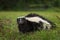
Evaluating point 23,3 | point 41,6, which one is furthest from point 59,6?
point 23,3

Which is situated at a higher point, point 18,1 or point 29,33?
point 29,33

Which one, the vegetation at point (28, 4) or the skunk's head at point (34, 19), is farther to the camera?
the vegetation at point (28, 4)

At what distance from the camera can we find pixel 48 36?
17.7 feet

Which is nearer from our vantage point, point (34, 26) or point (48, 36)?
point (48, 36)

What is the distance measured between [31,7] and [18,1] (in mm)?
1278

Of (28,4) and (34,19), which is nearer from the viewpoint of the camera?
(34,19)

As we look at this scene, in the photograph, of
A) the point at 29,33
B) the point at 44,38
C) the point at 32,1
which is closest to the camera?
the point at 44,38

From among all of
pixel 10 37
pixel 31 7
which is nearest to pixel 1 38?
pixel 10 37

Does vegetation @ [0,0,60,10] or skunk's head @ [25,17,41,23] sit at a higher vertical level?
skunk's head @ [25,17,41,23]

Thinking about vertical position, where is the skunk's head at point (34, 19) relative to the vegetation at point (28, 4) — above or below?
above

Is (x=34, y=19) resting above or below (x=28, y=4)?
above

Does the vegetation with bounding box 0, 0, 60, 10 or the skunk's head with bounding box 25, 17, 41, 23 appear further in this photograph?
the vegetation with bounding box 0, 0, 60, 10

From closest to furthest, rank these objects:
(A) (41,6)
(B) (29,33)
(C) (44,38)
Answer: (C) (44,38) → (B) (29,33) → (A) (41,6)

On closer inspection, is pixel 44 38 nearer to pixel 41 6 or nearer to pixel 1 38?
pixel 1 38
